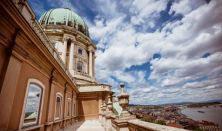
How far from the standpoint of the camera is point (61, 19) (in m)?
28.8

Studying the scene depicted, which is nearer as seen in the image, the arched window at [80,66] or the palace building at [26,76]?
the palace building at [26,76]

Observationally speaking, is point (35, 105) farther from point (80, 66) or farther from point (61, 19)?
point (61, 19)

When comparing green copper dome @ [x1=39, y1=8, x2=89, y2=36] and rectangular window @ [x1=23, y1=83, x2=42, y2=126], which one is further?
green copper dome @ [x1=39, y1=8, x2=89, y2=36]

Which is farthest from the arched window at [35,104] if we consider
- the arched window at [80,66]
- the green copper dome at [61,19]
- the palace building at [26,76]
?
the green copper dome at [61,19]

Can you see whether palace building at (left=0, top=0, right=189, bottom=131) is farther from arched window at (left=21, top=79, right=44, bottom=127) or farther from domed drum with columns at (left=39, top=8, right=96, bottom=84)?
domed drum with columns at (left=39, top=8, right=96, bottom=84)

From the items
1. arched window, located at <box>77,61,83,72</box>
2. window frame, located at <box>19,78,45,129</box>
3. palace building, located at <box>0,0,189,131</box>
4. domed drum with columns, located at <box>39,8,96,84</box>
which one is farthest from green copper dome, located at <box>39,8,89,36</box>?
window frame, located at <box>19,78,45,129</box>

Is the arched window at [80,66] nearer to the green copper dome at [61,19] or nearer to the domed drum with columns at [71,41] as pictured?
the domed drum with columns at [71,41]

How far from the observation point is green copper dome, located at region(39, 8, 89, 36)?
92.6 ft

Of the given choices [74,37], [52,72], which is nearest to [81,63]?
[74,37]

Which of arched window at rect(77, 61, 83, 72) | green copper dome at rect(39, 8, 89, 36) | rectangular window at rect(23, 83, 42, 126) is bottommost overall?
rectangular window at rect(23, 83, 42, 126)

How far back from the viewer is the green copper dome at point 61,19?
1112 inches

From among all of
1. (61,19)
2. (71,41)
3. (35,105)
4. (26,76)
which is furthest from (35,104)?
(61,19)

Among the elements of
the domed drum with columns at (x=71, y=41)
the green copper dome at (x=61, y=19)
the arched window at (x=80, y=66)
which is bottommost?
the arched window at (x=80, y=66)

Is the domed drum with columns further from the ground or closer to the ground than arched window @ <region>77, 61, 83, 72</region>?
further from the ground
